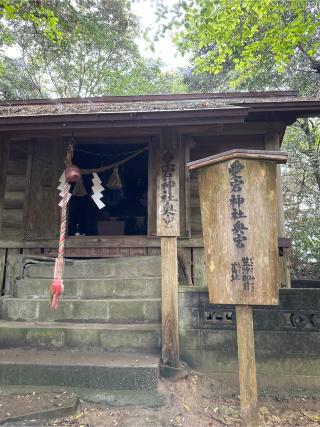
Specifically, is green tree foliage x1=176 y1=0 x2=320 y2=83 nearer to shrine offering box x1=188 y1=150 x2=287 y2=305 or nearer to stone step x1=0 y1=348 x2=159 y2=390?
shrine offering box x1=188 y1=150 x2=287 y2=305

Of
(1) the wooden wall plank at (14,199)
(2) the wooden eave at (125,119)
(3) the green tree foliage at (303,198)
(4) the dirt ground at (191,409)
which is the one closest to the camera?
(4) the dirt ground at (191,409)

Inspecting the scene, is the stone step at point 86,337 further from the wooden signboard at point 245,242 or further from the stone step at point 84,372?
the wooden signboard at point 245,242

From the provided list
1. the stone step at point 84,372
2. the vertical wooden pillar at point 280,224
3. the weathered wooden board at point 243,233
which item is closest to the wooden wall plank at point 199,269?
the vertical wooden pillar at point 280,224

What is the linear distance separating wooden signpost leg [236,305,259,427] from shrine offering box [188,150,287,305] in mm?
213

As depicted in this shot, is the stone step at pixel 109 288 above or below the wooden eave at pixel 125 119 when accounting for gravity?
below

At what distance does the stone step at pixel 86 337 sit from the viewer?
4.33 meters

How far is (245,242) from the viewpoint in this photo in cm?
304

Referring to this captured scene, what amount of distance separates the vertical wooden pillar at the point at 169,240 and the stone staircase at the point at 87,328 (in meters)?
0.27

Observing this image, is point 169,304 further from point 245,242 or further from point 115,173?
point 115,173

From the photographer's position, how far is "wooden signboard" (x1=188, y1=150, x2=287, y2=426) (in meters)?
2.97

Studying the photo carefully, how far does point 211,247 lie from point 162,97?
525 cm

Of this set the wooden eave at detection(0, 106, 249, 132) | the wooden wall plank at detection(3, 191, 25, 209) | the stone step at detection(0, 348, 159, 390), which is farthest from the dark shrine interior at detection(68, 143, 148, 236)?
the stone step at detection(0, 348, 159, 390)

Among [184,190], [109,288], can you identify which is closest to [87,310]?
[109,288]

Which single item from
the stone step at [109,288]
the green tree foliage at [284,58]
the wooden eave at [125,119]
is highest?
the green tree foliage at [284,58]
